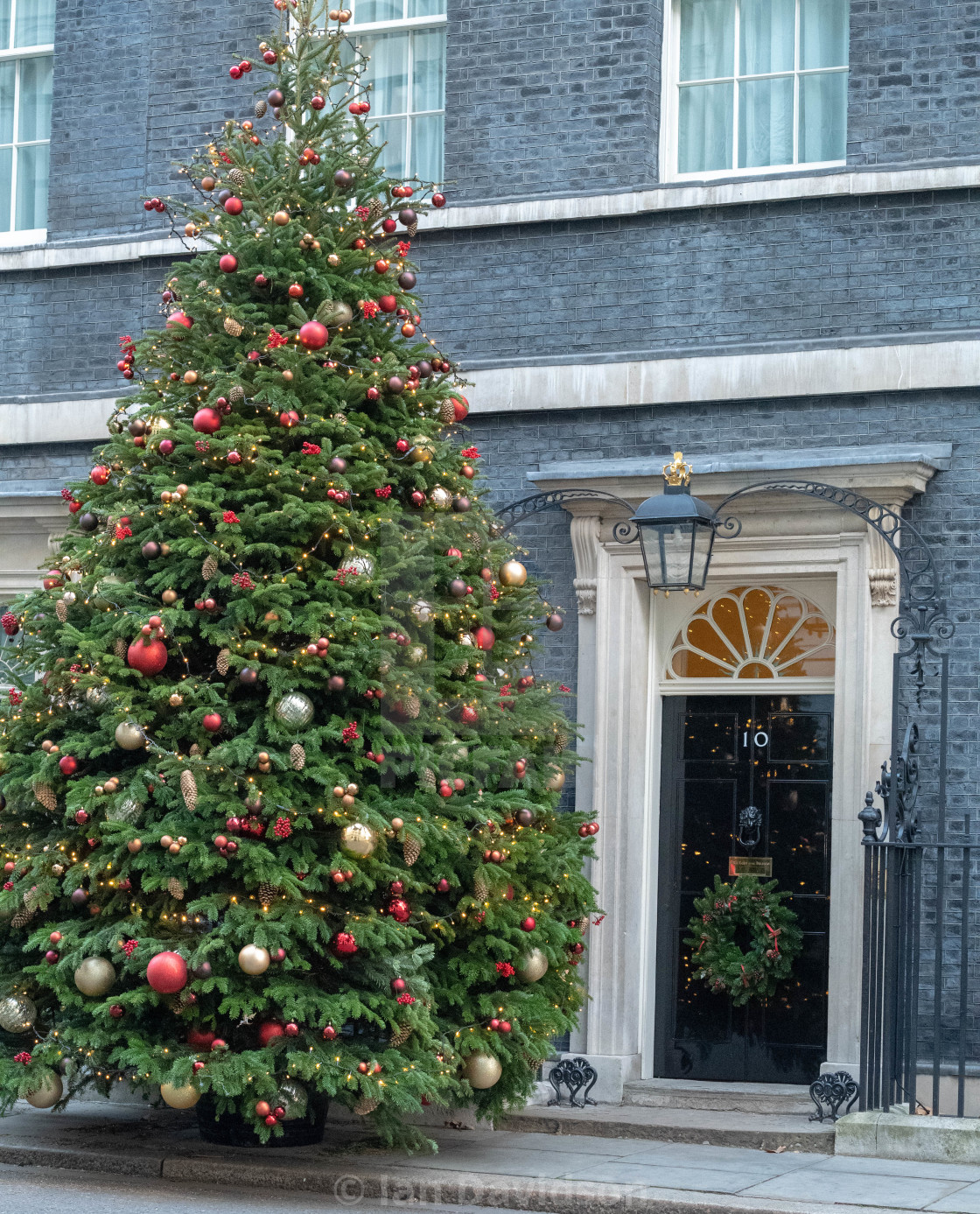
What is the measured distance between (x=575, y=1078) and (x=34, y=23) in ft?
26.4

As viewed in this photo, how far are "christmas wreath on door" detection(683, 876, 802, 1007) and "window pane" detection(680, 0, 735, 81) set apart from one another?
4806 mm

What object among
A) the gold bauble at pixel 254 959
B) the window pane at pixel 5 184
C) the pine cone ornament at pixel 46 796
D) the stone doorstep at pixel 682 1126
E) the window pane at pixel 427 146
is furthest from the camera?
the window pane at pixel 5 184

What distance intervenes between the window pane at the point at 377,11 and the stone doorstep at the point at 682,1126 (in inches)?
269

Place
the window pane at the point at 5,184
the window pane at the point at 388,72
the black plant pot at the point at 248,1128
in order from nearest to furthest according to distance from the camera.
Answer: the black plant pot at the point at 248,1128 → the window pane at the point at 388,72 → the window pane at the point at 5,184

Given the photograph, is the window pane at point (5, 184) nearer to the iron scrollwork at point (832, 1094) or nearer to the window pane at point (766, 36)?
the window pane at point (766, 36)

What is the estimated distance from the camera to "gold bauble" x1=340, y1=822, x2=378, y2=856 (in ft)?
24.9

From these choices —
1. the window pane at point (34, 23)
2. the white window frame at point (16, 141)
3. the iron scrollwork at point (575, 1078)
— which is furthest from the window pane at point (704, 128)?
the iron scrollwork at point (575, 1078)

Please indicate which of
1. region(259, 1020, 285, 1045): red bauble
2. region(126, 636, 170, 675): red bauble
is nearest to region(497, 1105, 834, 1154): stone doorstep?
region(259, 1020, 285, 1045): red bauble

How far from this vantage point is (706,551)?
9742 mm

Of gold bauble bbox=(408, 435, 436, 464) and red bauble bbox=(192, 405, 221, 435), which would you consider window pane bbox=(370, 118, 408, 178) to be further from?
red bauble bbox=(192, 405, 221, 435)

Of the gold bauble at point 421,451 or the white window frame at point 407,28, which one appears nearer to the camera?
the gold bauble at point 421,451

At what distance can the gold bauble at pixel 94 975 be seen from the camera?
7.59m

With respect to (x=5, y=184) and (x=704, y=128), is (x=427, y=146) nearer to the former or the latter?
(x=704, y=128)

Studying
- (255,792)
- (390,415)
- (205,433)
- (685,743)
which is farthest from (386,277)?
(685,743)
